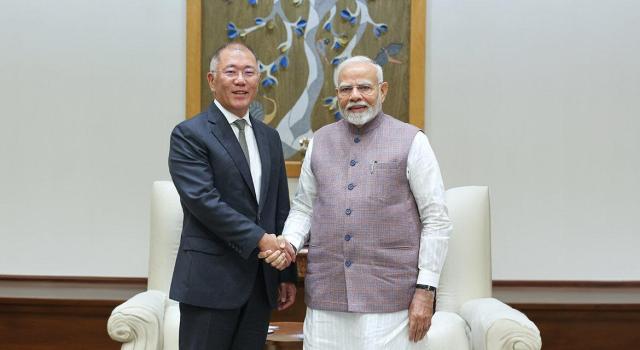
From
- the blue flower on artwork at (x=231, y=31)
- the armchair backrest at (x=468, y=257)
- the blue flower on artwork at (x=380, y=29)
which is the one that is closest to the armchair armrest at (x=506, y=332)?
the armchair backrest at (x=468, y=257)

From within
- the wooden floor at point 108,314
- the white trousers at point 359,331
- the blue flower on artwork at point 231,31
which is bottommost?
the wooden floor at point 108,314

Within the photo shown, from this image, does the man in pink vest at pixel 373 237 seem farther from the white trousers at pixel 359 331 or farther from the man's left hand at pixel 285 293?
the man's left hand at pixel 285 293

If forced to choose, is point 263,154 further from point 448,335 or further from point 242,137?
point 448,335

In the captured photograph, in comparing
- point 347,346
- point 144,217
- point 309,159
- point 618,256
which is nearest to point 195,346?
point 347,346

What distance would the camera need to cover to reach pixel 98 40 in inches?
150

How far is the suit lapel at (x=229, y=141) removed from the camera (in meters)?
2.24

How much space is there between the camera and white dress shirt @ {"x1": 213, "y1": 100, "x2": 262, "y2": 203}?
7.56ft

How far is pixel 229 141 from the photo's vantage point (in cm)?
226

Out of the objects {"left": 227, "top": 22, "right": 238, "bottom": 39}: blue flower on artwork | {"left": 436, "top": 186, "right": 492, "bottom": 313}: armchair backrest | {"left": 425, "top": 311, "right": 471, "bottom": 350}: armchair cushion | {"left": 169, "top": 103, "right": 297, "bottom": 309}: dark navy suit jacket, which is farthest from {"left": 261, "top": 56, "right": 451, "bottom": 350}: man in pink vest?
{"left": 227, "top": 22, "right": 238, "bottom": 39}: blue flower on artwork

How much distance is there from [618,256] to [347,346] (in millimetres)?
2169

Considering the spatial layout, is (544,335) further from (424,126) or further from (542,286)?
(424,126)

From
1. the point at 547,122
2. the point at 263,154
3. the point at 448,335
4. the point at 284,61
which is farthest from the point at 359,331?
the point at 547,122

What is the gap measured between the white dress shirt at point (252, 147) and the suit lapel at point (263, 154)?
0.01 m

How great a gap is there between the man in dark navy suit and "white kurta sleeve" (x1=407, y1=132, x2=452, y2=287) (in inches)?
16.9
